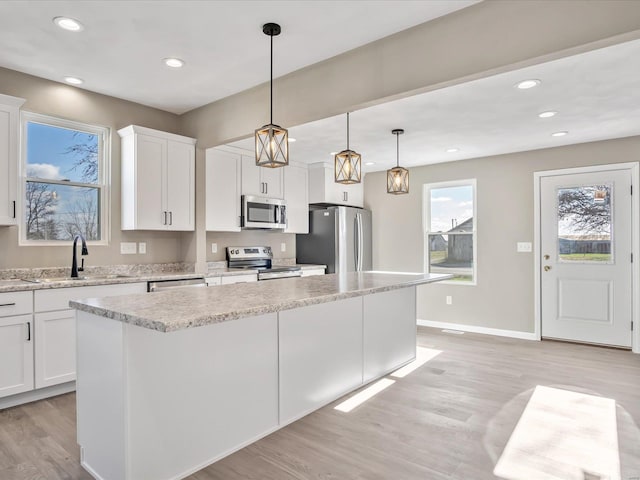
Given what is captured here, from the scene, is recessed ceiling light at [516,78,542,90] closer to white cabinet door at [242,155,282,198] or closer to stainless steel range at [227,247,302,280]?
white cabinet door at [242,155,282,198]

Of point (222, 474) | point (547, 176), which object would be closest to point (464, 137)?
point (547, 176)

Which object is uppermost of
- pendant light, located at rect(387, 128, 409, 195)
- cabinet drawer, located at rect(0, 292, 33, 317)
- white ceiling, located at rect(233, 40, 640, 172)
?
white ceiling, located at rect(233, 40, 640, 172)

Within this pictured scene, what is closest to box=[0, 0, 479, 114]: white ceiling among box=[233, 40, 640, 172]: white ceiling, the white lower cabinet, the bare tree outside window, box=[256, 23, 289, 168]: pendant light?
box=[256, 23, 289, 168]: pendant light

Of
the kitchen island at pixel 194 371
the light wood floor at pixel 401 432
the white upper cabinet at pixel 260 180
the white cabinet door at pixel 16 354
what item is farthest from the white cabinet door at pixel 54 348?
the white upper cabinet at pixel 260 180

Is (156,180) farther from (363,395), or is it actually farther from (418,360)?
(418,360)

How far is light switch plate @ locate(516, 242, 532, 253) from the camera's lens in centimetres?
514

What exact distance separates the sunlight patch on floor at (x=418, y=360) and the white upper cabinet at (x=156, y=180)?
2.48 m

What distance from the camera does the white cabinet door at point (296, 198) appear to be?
18.1 ft

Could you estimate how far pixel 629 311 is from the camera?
453 cm

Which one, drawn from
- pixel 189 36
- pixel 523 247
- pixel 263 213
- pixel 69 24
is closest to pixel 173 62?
pixel 189 36

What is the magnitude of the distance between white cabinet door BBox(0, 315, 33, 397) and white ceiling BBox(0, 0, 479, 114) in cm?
192

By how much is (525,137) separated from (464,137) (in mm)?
678

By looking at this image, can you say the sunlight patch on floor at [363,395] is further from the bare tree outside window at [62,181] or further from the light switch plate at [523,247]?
the light switch plate at [523,247]

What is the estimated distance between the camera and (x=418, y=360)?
3988mm
